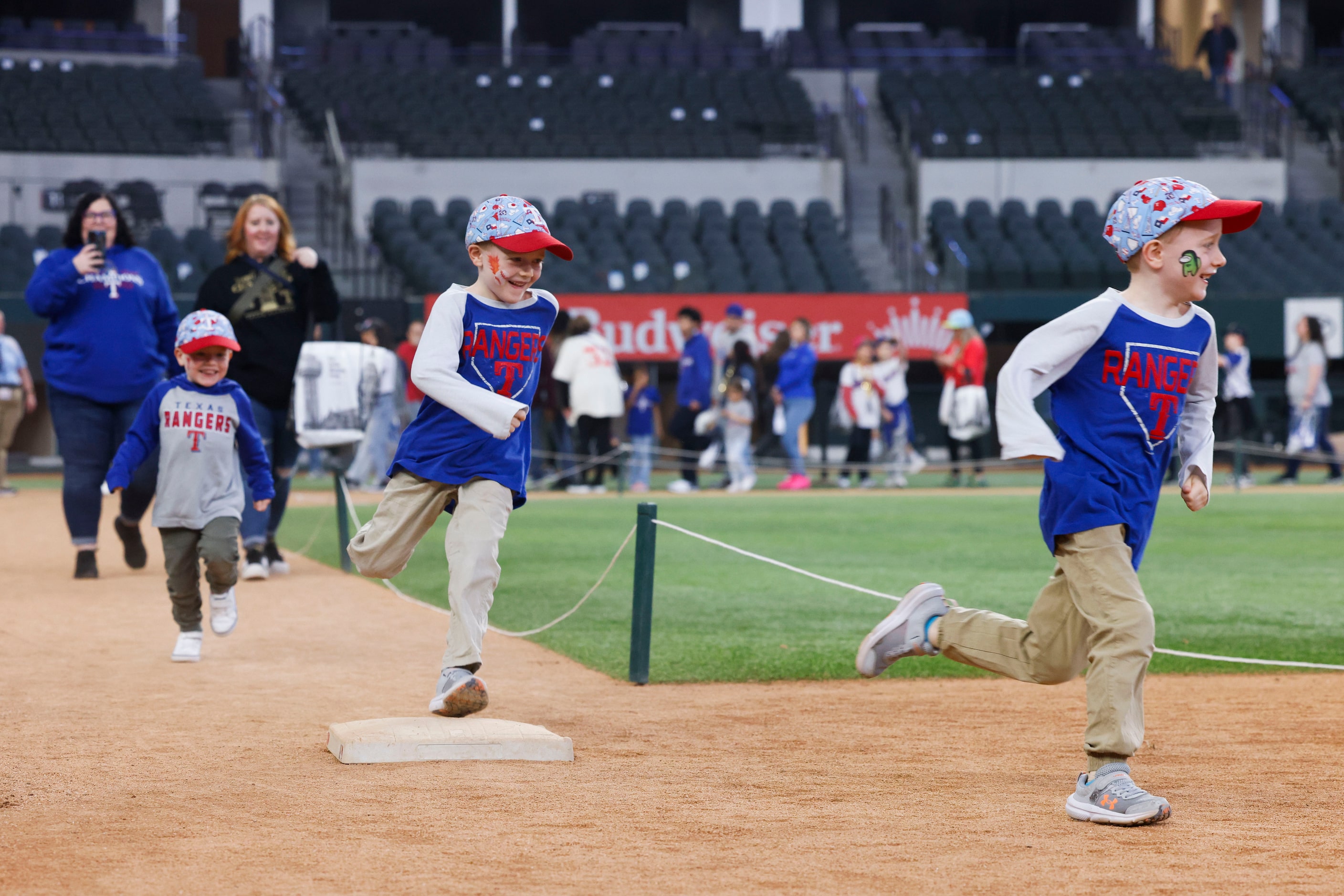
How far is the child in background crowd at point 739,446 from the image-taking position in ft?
62.3

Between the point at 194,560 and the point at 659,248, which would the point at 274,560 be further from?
the point at 659,248

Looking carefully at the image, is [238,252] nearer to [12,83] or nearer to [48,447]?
[48,447]

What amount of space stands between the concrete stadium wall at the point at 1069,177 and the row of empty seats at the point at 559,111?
9.13ft

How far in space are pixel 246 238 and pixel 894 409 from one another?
41.2 feet

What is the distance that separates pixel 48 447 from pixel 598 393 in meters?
9.52

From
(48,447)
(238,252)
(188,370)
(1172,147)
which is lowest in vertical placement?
(48,447)

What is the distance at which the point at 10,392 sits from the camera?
59.3ft

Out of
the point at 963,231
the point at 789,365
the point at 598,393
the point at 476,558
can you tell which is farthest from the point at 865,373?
the point at 476,558

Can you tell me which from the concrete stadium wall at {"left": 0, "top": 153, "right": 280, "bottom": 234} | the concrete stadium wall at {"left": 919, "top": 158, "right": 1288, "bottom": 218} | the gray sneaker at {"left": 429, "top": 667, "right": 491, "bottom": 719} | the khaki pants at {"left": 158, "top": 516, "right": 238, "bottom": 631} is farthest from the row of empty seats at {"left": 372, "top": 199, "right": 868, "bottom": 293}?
the gray sneaker at {"left": 429, "top": 667, "right": 491, "bottom": 719}

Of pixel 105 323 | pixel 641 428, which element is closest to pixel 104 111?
pixel 641 428

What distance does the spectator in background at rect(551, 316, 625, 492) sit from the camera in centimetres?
1853

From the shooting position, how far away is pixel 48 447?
22.9 meters

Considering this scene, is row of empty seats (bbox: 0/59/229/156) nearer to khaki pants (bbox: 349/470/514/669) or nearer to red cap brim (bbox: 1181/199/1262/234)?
khaki pants (bbox: 349/470/514/669)

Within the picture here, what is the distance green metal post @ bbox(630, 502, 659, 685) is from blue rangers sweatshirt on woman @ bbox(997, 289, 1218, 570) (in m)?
2.37
